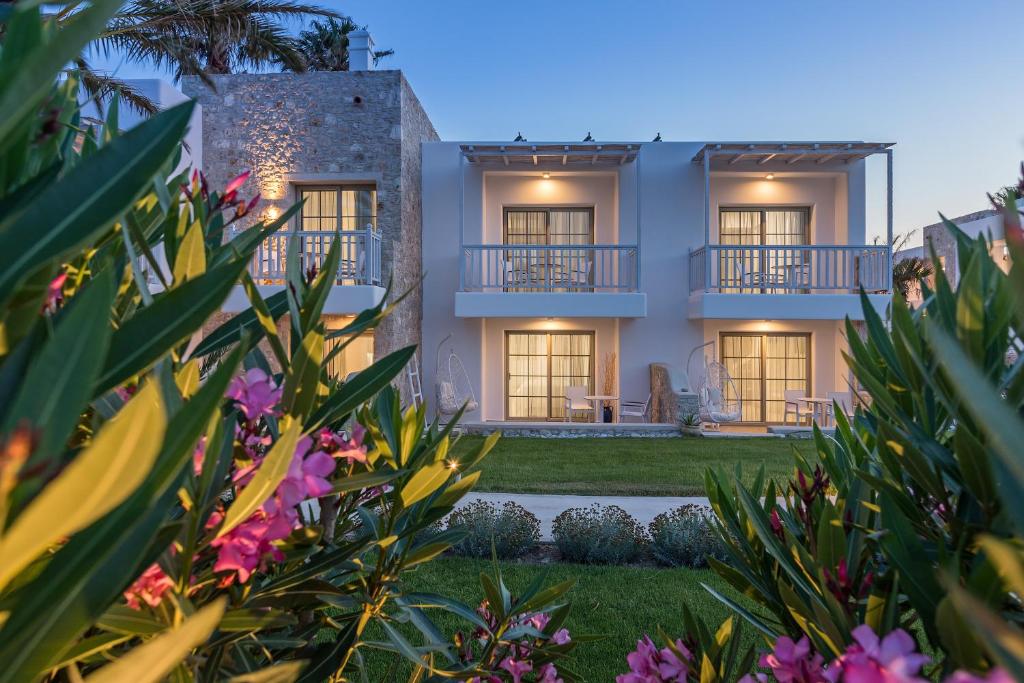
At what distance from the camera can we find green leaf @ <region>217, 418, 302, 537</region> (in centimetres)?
49

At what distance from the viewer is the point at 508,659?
1.28 metres

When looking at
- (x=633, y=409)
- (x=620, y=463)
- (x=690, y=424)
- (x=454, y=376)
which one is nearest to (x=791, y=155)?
(x=690, y=424)

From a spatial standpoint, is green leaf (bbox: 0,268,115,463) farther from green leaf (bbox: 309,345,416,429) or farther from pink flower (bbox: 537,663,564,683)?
pink flower (bbox: 537,663,564,683)

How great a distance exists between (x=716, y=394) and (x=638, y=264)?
107 inches

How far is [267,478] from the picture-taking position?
1.70ft

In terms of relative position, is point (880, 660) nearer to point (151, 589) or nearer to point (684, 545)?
point (151, 589)

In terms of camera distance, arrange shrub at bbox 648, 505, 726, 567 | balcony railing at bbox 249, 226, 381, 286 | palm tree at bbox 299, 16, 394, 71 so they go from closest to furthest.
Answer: shrub at bbox 648, 505, 726, 567 < balcony railing at bbox 249, 226, 381, 286 < palm tree at bbox 299, 16, 394, 71

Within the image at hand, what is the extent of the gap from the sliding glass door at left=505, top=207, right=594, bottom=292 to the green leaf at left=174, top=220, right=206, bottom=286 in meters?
9.72

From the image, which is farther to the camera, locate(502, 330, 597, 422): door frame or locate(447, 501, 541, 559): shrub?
locate(502, 330, 597, 422): door frame

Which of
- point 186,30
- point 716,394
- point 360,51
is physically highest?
point 360,51

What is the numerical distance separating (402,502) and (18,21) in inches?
30.7

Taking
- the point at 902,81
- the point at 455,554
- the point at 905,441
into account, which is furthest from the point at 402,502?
the point at 902,81

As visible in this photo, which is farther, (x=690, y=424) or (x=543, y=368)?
(x=543, y=368)

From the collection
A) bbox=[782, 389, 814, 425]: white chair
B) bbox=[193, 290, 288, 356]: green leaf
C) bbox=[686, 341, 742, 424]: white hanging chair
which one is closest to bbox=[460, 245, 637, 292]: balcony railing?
bbox=[686, 341, 742, 424]: white hanging chair
